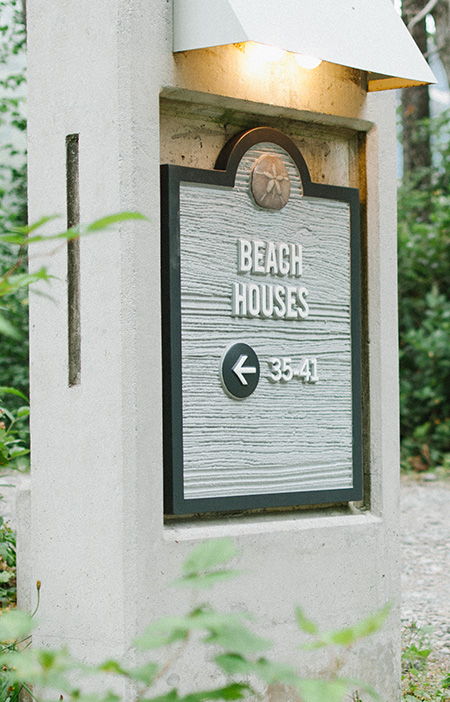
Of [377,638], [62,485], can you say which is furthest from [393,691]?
[62,485]

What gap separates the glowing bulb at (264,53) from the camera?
3.06 m

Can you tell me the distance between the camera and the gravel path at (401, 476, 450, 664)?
14.3 ft

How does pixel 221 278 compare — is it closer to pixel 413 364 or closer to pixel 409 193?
pixel 413 364

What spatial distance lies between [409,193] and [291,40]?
8.88m

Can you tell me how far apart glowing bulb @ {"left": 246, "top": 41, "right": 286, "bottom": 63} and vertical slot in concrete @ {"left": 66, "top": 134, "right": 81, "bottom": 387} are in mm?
672

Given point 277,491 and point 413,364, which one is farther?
point 413,364

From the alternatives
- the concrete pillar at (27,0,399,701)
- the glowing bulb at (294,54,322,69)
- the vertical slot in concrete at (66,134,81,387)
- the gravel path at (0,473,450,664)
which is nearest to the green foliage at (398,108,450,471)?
the gravel path at (0,473,450,664)

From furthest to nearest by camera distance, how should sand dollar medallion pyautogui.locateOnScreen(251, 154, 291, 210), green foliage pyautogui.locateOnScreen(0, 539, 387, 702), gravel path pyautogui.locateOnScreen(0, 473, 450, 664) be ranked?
gravel path pyautogui.locateOnScreen(0, 473, 450, 664), sand dollar medallion pyautogui.locateOnScreen(251, 154, 291, 210), green foliage pyautogui.locateOnScreen(0, 539, 387, 702)

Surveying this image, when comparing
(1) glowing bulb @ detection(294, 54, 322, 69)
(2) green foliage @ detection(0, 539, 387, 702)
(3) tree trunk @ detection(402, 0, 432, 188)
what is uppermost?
(3) tree trunk @ detection(402, 0, 432, 188)

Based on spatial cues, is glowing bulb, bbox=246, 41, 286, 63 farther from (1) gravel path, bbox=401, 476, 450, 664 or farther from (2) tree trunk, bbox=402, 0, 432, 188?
(2) tree trunk, bbox=402, 0, 432, 188

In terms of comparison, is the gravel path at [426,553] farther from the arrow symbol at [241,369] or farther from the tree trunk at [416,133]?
the tree trunk at [416,133]

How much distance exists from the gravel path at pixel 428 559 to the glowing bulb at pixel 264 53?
2.53m

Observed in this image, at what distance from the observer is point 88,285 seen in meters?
2.84

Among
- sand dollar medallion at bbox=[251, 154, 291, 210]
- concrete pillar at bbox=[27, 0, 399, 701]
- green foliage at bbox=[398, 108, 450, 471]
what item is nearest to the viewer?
concrete pillar at bbox=[27, 0, 399, 701]
